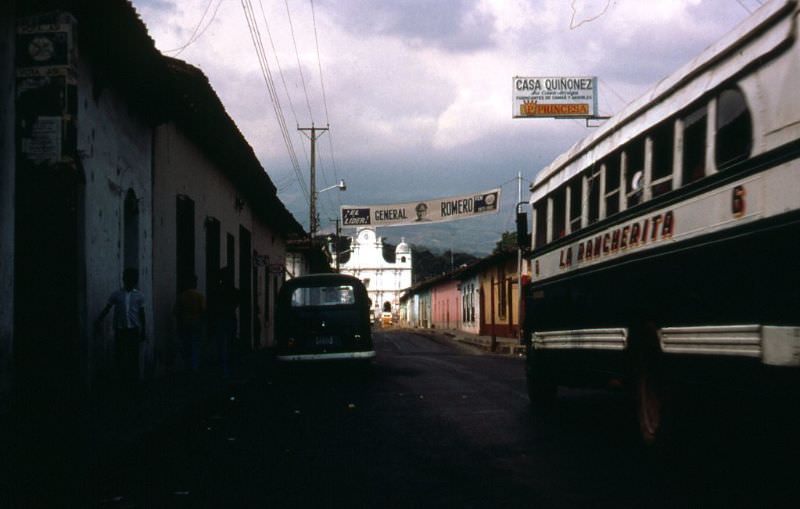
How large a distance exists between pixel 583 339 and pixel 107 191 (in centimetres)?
659

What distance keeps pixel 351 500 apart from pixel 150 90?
9.87m

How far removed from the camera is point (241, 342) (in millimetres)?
26062

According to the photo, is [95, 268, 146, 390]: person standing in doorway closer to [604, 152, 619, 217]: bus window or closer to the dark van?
the dark van

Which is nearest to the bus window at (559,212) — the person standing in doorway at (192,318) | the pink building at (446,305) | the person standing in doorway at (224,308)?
the person standing in doorway at (224,308)

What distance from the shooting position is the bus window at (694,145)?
22.4 feet

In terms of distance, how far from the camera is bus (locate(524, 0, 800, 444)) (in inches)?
218

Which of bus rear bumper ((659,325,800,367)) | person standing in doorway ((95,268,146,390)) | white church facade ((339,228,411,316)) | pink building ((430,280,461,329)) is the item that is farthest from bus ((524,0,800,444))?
white church facade ((339,228,411,316))

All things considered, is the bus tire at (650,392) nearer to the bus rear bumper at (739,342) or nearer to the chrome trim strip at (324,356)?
the bus rear bumper at (739,342)

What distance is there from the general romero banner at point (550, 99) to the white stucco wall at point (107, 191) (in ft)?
116

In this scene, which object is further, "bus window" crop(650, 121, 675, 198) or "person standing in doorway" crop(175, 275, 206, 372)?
"person standing in doorway" crop(175, 275, 206, 372)

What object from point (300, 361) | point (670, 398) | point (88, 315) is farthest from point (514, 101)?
point (670, 398)

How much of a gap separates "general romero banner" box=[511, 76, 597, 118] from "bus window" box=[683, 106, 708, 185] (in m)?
42.0

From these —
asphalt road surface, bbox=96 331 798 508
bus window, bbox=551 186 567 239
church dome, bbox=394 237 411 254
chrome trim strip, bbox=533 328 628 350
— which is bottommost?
asphalt road surface, bbox=96 331 798 508

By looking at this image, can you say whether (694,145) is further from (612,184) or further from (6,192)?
(6,192)
